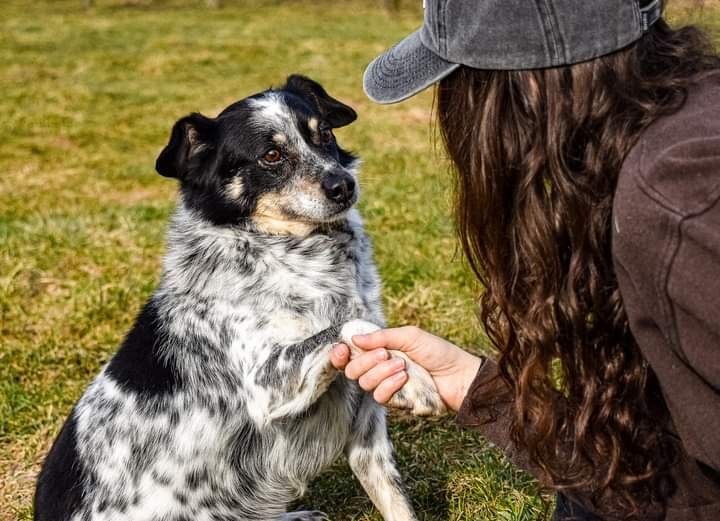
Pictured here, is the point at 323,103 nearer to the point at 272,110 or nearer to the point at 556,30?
the point at 272,110

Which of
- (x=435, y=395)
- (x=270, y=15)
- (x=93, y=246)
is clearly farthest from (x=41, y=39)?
(x=435, y=395)

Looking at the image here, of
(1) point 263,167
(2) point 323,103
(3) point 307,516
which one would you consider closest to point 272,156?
(1) point 263,167

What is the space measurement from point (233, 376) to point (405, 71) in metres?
1.30

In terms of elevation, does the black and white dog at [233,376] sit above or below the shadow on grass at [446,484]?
above

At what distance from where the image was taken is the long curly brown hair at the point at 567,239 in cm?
200

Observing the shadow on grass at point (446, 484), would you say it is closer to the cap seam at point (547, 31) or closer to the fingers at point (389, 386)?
the fingers at point (389, 386)

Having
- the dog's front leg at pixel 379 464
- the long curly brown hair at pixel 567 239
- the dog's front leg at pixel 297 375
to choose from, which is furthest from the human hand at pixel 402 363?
the dog's front leg at pixel 379 464

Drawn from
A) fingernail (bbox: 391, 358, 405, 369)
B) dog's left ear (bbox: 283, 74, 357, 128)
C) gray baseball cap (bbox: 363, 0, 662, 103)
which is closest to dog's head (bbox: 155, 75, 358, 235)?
dog's left ear (bbox: 283, 74, 357, 128)

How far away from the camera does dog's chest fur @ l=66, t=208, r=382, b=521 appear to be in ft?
10.0

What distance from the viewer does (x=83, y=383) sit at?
4.80m

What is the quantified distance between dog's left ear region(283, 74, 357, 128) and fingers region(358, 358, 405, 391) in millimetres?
1575

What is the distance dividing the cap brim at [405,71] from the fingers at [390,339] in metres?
0.69

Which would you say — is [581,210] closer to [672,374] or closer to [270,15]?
[672,374]

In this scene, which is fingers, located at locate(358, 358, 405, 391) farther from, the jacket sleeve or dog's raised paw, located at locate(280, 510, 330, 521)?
dog's raised paw, located at locate(280, 510, 330, 521)
